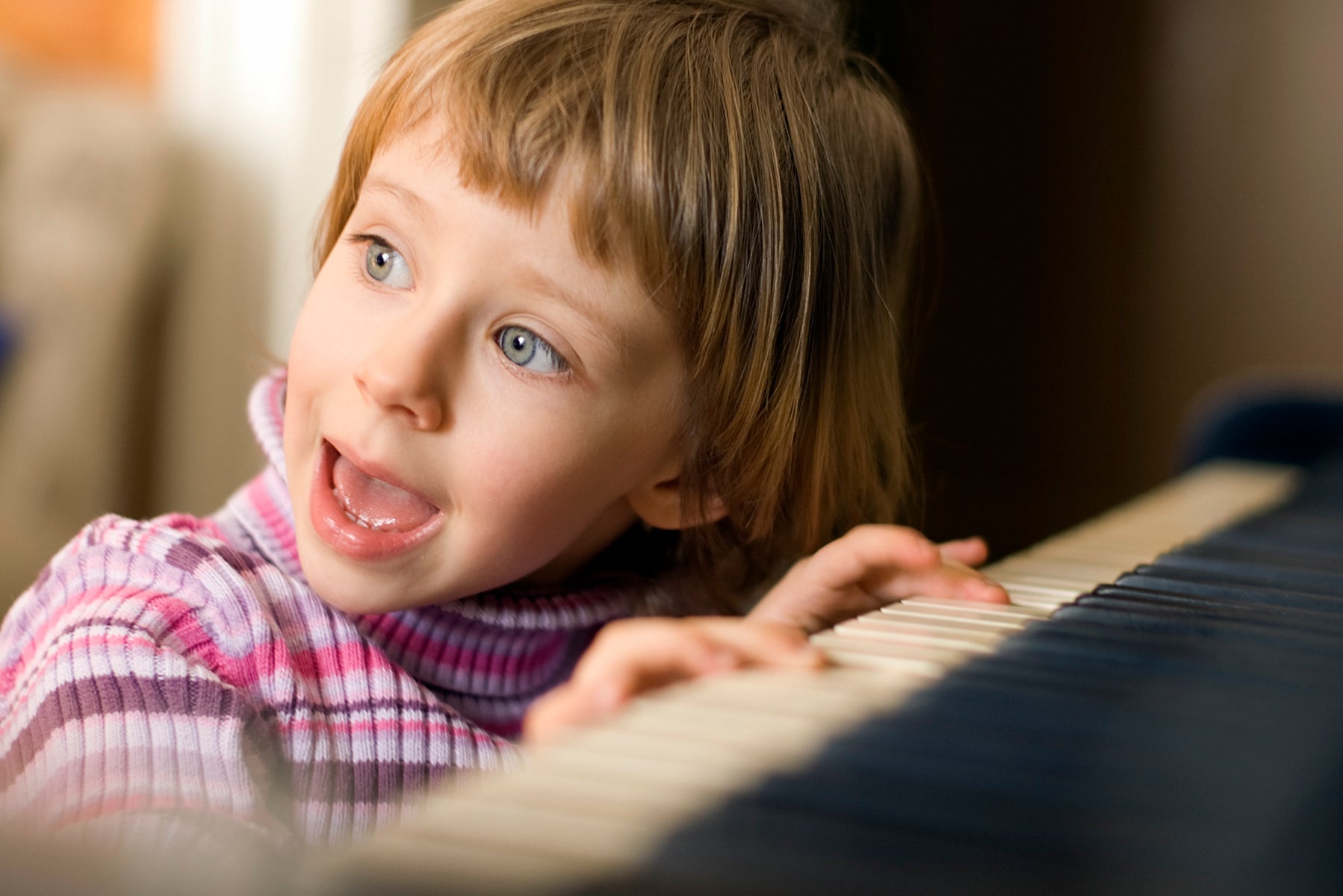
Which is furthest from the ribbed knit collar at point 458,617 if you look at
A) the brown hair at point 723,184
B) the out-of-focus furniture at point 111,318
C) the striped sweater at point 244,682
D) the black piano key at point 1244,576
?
the out-of-focus furniture at point 111,318

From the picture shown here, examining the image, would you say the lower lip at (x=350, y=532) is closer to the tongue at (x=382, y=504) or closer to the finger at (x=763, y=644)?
the tongue at (x=382, y=504)

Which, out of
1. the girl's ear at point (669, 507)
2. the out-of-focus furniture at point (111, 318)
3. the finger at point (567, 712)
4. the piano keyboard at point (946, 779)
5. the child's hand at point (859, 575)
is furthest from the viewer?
the out-of-focus furniture at point (111, 318)

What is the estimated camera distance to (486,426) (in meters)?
0.71

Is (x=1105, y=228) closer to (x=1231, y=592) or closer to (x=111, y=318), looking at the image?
(x=111, y=318)

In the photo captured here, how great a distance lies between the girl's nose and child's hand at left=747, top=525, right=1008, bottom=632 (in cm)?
22

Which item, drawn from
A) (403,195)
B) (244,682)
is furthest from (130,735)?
(403,195)

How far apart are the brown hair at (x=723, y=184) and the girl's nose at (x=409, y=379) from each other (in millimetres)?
92

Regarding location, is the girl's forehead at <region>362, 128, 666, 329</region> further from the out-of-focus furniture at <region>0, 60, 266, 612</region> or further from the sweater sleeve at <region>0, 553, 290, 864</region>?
the out-of-focus furniture at <region>0, 60, 266, 612</region>

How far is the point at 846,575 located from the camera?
0.79m

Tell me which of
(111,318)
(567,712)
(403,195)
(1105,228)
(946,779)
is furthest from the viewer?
(1105,228)

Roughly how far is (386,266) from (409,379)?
11 centimetres

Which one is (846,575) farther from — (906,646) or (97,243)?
(97,243)

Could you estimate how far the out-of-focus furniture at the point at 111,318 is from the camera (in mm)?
1789

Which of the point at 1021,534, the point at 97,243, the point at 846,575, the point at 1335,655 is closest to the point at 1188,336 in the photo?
the point at 1021,534
